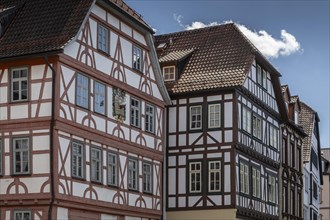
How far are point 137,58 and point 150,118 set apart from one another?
3134 millimetres

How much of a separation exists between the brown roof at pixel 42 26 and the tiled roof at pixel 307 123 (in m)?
31.7

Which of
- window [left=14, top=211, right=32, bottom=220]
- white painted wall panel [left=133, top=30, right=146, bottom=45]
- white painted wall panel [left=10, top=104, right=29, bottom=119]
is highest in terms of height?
white painted wall panel [left=133, top=30, right=146, bottom=45]

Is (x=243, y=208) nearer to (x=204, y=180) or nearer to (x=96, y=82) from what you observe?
(x=204, y=180)

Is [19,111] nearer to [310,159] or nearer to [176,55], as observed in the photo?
[176,55]

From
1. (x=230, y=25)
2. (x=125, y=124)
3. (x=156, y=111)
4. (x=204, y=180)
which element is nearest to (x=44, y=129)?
(x=125, y=124)

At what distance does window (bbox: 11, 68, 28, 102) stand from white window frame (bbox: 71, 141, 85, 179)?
2719 mm

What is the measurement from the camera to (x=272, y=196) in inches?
1891

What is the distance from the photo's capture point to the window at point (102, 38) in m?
34.4

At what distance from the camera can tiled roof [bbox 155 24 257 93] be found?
42312 millimetres

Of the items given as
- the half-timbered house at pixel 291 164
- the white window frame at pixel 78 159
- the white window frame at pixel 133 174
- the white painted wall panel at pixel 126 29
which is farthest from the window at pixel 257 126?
the white window frame at pixel 78 159

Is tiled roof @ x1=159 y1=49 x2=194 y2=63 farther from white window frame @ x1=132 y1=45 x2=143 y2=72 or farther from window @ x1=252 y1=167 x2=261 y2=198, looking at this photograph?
window @ x1=252 y1=167 x2=261 y2=198

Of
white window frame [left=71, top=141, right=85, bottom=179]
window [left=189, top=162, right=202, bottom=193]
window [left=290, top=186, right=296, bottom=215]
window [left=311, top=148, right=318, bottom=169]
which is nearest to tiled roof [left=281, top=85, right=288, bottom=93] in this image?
window [left=290, top=186, right=296, bottom=215]

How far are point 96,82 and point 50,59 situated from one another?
3.28 m

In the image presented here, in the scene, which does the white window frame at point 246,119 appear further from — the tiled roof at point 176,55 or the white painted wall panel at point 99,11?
the white painted wall panel at point 99,11
